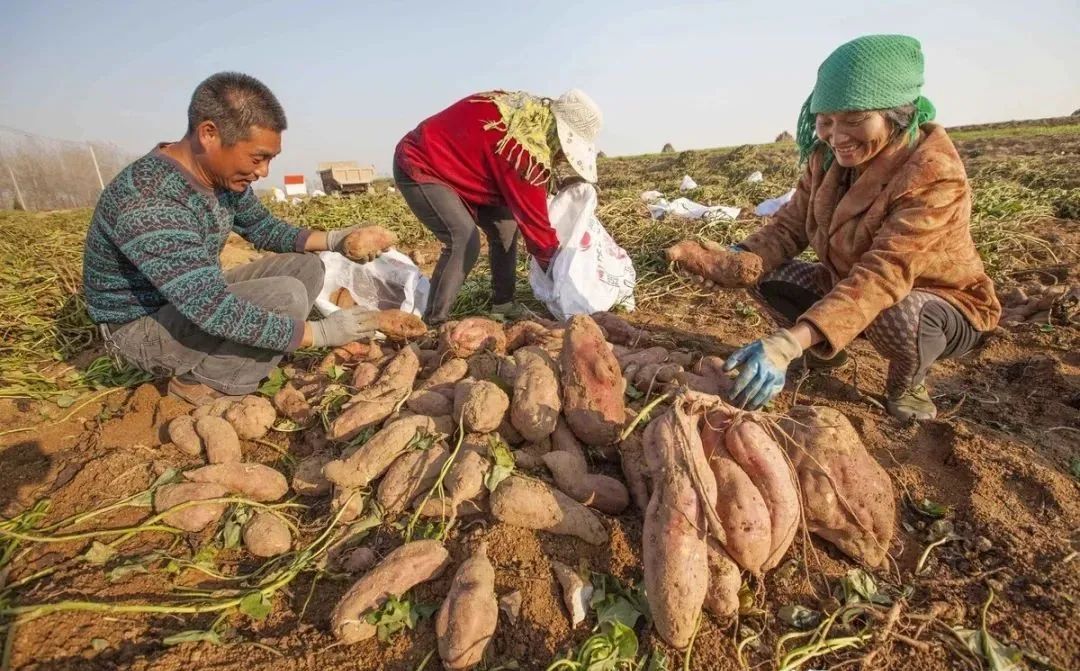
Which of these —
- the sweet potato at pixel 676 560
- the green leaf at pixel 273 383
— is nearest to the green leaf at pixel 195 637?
the sweet potato at pixel 676 560

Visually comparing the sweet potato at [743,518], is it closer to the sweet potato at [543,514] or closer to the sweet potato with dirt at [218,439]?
the sweet potato at [543,514]

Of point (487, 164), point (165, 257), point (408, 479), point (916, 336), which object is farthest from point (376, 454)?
point (916, 336)

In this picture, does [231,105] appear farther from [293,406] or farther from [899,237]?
[899,237]

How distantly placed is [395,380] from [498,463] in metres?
0.79

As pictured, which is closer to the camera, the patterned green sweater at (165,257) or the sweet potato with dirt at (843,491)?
the sweet potato with dirt at (843,491)

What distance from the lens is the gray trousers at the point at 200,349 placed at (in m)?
2.78

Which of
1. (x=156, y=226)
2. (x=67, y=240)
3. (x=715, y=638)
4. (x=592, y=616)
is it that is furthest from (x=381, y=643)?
(x=67, y=240)

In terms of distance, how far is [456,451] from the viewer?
6.72 ft

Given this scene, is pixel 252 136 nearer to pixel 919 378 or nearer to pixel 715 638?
pixel 715 638

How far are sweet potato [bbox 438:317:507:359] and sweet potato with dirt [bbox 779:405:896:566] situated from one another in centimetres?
149

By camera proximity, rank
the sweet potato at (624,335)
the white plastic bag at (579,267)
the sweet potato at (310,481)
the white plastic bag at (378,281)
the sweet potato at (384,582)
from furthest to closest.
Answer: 1. the white plastic bag at (378,281)
2. the white plastic bag at (579,267)
3. the sweet potato at (624,335)
4. the sweet potato at (310,481)
5. the sweet potato at (384,582)

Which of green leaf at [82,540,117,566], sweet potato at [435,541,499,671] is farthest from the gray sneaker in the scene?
green leaf at [82,540,117,566]

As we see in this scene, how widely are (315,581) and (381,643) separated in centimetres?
35

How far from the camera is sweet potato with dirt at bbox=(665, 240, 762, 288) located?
282 cm
